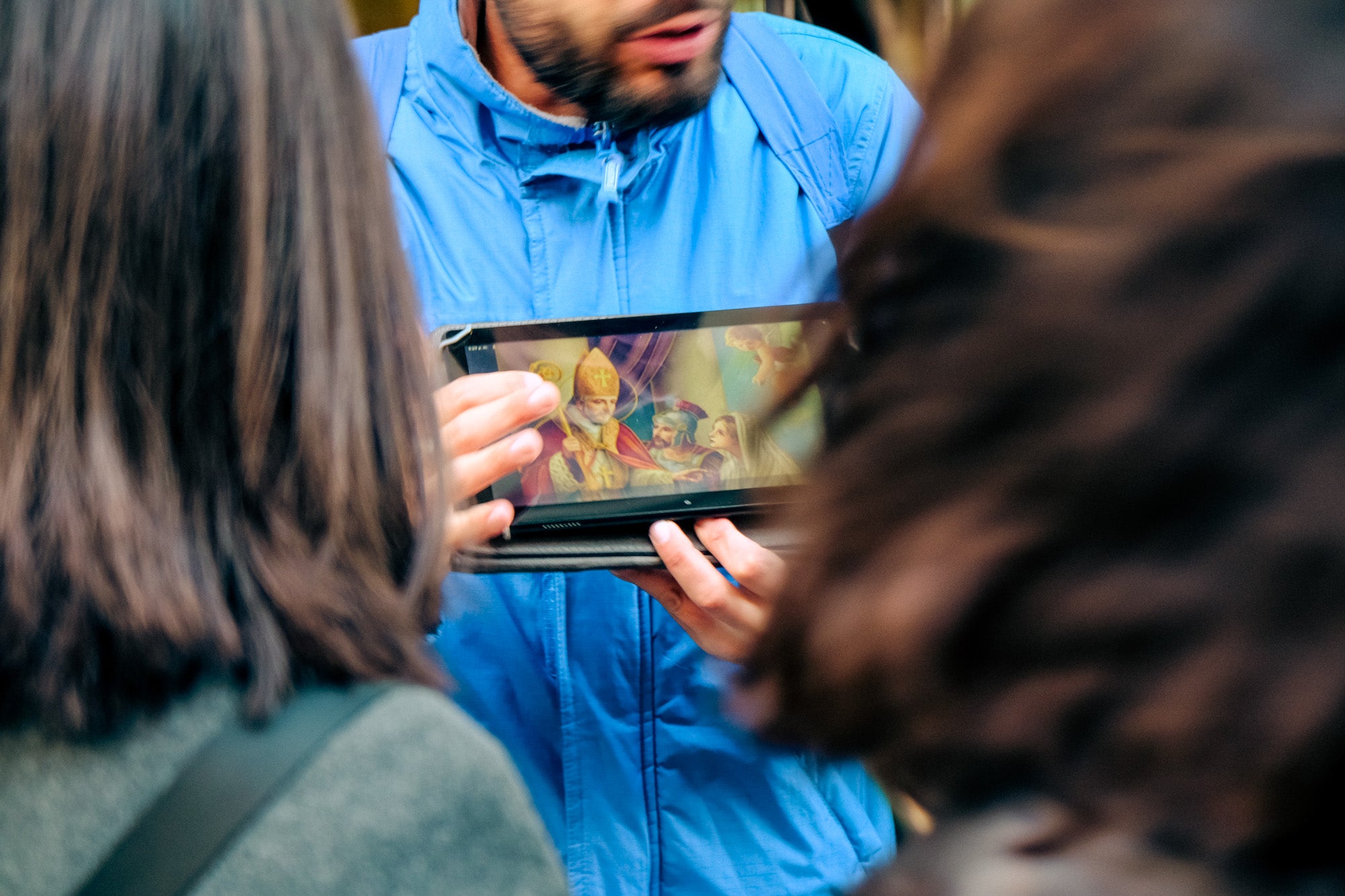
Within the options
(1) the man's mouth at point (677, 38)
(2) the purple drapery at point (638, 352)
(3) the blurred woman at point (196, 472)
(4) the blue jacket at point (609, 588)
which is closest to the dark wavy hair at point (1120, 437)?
(3) the blurred woman at point (196, 472)

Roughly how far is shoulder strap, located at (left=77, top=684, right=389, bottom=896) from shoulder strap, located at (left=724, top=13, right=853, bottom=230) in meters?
0.91

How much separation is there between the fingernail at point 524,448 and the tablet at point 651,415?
2.3 inches

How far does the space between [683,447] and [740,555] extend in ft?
0.46

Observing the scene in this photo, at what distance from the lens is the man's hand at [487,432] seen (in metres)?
1.02

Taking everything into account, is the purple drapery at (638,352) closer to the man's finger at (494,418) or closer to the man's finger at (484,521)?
the man's finger at (494,418)

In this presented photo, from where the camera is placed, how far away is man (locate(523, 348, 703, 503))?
44.4 inches

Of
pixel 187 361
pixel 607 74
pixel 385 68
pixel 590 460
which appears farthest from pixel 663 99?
pixel 187 361

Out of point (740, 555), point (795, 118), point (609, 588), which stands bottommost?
point (609, 588)

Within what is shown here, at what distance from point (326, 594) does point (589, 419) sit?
0.52 metres

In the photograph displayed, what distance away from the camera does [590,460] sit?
1.14 meters

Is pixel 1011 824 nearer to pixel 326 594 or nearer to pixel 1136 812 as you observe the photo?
pixel 1136 812

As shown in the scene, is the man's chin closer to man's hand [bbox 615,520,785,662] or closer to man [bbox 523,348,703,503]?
man [bbox 523,348,703,503]

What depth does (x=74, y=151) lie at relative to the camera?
0.60 meters

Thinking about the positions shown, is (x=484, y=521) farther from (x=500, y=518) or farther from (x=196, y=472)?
(x=196, y=472)
